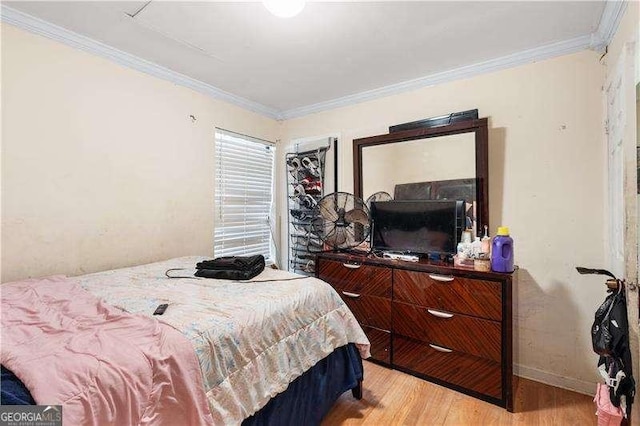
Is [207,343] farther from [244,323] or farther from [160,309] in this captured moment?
[160,309]

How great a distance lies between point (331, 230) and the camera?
8.48 ft

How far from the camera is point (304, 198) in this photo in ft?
10.8

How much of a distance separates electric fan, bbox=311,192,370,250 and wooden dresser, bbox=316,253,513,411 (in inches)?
8.1

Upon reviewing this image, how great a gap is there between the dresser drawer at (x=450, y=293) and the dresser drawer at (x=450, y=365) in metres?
0.30

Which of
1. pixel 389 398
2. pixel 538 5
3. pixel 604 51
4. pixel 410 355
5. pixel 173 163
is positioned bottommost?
pixel 389 398

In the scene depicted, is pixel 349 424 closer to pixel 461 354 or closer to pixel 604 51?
pixel 461 354

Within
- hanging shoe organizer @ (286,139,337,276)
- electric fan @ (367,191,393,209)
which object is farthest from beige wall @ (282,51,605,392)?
hanging shoe organizer @ (286,139,337,276)

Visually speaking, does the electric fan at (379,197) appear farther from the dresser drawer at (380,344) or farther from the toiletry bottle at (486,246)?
the dresser drawer at (380,344)

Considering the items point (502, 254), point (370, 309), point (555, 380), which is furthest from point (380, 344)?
point (555, 380)

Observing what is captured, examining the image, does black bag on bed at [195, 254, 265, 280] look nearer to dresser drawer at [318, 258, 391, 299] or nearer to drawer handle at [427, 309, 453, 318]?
dresser drawer at [318, 258, 391, 299]

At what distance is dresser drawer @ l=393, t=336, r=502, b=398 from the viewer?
1.81 m

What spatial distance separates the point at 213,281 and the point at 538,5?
249cm

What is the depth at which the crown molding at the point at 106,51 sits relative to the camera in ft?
5.71

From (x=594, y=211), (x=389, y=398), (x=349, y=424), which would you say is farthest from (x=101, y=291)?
(x=594, y=211)
